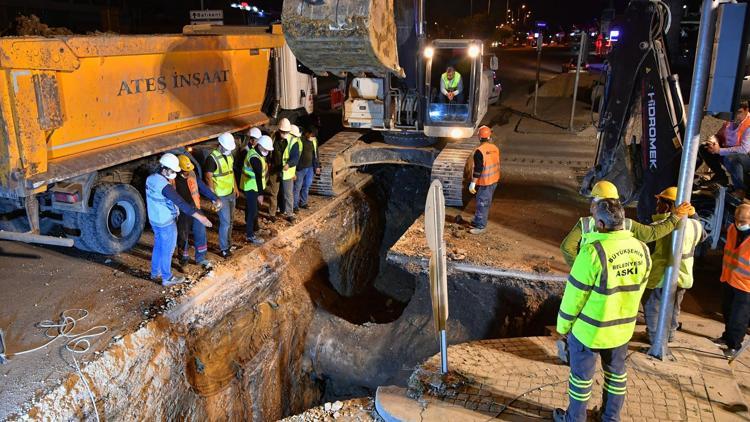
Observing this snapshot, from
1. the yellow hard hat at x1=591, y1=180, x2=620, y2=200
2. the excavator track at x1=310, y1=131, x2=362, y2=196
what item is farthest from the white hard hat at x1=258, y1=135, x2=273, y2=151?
the yellow hard hat at x1=591, y1=180, x2=620, y2=200

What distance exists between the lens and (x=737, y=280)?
5.81 m

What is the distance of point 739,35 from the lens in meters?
4.72

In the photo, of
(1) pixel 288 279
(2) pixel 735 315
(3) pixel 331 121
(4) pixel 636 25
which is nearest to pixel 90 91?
(1) pixel 288 279

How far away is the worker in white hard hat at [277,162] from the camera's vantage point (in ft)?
30.6

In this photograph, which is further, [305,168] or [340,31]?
[305,168]

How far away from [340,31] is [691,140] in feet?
12.1

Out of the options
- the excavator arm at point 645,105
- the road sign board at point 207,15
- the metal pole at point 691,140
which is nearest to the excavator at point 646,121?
the excavator arm at point 645,105

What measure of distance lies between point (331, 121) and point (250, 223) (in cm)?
1016

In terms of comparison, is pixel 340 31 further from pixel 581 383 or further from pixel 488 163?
pixel 581 383

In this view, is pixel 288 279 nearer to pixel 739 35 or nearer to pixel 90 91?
pixel 90 91

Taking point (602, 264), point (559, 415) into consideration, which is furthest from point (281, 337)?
point (602, 264)

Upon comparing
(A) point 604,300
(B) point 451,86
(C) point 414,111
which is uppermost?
(B) point 451,86

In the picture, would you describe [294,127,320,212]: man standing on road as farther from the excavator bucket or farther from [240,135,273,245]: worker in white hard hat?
the excavator bucket

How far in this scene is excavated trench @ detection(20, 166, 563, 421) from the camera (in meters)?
6.36
